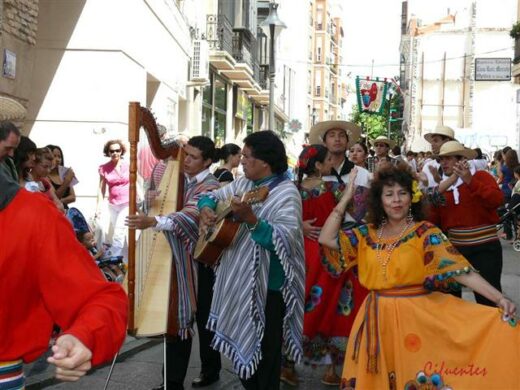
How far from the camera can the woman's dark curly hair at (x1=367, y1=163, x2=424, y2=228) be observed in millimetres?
4336

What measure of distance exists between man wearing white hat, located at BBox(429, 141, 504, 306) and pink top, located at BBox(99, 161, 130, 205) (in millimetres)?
4601

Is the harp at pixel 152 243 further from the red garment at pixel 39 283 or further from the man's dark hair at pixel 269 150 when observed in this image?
the red garment at pixel 39 283

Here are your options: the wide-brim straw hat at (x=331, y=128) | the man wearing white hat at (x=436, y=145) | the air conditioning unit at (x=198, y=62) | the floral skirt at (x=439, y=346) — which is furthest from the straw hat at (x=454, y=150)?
the air conditioning unit at (x=198, y=62)

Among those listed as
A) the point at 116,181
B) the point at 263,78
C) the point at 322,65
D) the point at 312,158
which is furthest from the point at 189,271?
the point at 322,65

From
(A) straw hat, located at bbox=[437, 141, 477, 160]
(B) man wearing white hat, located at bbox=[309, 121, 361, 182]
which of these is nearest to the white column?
(B) man wearing white hat, located at bbox=[309, 121, 361, 182]

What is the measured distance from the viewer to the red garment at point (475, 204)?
5.96 metres

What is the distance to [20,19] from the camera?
9.91 meters

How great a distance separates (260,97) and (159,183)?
29546 millimetres

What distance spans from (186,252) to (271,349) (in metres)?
1.01

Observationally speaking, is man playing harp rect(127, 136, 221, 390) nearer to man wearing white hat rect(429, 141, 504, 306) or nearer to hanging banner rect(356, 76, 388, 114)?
man wearing white hat rect(429, 141, 504, 306)

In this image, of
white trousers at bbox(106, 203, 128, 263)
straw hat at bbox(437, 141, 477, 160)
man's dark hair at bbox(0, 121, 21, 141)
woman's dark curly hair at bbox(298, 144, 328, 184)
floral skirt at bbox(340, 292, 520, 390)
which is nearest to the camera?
man's dark hair at bbox(0, 121, 21, 141)

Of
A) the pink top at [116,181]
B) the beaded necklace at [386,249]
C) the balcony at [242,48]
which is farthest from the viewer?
the balcony at [242,48]

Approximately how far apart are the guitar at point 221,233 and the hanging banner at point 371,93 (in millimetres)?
24185

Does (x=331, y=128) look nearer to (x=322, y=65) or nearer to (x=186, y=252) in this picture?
(x=186, y=252)
